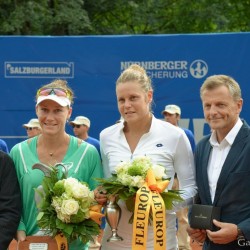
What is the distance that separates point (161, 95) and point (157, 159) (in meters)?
7.59

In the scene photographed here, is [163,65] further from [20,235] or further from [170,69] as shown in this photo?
[20,235]

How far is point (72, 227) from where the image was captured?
15.9 ft

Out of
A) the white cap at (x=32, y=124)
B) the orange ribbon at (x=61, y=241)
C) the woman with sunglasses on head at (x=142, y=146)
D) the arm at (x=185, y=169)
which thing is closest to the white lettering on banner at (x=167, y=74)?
the white cap at (x=32, y=124)

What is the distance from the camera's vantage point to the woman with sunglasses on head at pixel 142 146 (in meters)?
5.20

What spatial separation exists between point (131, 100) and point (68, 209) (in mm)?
919

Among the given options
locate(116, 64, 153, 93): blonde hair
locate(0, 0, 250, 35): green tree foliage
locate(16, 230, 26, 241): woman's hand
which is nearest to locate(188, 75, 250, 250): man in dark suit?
locate(116, 64, 153, 93): blonde hair

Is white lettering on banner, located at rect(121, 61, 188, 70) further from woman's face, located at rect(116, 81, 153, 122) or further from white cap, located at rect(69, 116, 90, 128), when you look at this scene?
woman's face, located at rect(116, 81, 153, 122)

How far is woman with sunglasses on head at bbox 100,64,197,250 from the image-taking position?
17.0 ft

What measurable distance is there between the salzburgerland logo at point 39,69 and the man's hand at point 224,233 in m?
8.19

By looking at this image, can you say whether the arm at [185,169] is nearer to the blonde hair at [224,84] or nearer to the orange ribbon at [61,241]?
the blonde hair at [224,84]

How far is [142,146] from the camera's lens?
5297 mm

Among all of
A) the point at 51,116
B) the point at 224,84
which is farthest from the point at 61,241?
the point at 224,84

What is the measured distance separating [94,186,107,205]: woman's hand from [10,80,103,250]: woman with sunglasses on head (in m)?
0.23

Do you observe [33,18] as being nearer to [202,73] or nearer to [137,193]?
[202,73]
